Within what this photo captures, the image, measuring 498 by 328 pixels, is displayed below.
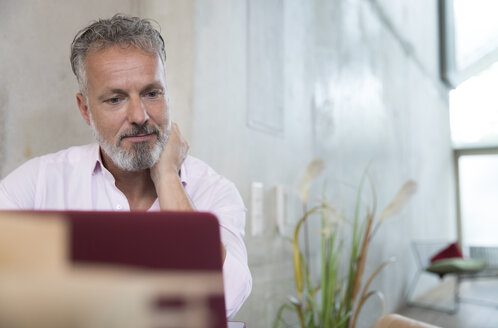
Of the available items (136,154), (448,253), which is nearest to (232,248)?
(136,154)

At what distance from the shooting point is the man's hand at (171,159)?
1252mm

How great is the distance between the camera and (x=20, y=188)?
1.26 meters

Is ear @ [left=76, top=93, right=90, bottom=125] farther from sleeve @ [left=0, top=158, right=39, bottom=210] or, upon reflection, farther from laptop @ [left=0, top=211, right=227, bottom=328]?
laptop @ [left=0, top=211, right=227, bottom=328]

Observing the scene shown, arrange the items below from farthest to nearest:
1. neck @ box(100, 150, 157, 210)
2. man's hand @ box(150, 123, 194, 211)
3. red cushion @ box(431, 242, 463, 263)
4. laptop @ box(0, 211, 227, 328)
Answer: red cushion @ box(431, 242, 463, 263)
neck @ box(100, 150, 157, 210)
man's hand @ box(150, 123, 194, 211)
laptop @ box(0, 211, 227, 328)

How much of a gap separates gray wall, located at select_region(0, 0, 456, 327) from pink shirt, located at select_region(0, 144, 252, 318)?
0.71 feet

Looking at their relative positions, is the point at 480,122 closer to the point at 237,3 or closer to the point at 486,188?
the point at 486,188

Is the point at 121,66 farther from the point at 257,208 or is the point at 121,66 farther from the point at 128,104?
the point at 257,208

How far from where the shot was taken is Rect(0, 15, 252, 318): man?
1240mm

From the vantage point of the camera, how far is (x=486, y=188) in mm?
9633

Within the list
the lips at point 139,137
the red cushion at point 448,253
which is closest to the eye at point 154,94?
the lips at point 139,137

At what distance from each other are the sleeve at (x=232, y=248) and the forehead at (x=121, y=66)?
37 centimetres

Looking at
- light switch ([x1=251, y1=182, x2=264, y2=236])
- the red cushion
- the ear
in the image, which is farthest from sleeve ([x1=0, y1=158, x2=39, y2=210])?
the red cushion

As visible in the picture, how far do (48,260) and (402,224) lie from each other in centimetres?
558

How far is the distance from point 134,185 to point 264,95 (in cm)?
121
